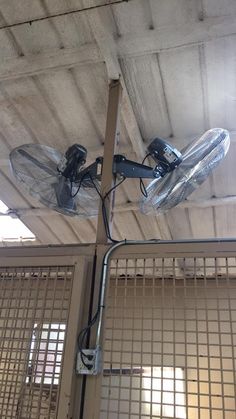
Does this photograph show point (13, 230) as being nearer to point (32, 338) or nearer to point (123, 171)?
point (123, 171)

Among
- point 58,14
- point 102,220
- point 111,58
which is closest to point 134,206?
point 111,58

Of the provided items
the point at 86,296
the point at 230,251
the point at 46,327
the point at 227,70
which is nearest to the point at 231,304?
the point at 230,251

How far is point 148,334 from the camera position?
1.04 metres

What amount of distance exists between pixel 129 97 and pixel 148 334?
1419 millimetres

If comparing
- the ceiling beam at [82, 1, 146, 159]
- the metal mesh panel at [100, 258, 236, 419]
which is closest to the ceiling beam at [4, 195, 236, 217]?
the ceiling beam at [82, 1, 146, 159]

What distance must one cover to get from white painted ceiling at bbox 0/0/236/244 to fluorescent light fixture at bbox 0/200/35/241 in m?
0.93

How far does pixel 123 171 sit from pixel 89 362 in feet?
2.42

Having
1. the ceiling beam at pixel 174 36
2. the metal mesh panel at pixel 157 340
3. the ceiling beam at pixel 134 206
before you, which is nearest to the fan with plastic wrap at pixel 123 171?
the ceiling beam at pixel 174 36

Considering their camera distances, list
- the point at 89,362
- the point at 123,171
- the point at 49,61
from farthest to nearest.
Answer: the point at 49,61 < the point at 123,171 < the point at 89,362

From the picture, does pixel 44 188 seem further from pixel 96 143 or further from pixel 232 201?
pixel 232 201

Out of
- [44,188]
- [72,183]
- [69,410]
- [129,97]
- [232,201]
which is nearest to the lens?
[69,410]

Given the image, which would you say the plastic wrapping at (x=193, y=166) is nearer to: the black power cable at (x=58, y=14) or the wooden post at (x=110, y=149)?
the wooden post at (x=110, y=149)

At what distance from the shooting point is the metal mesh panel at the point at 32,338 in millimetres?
975

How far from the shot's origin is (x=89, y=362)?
97cm
